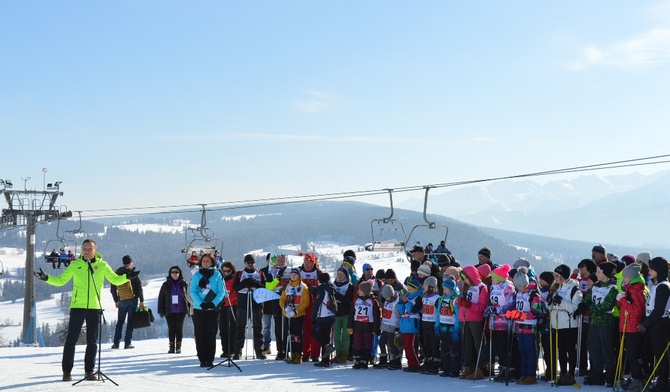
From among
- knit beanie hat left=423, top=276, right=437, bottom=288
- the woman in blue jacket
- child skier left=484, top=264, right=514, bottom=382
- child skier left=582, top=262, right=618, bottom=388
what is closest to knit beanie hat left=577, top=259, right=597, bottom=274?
child skier left=582, top=262, right=618, bottom=388

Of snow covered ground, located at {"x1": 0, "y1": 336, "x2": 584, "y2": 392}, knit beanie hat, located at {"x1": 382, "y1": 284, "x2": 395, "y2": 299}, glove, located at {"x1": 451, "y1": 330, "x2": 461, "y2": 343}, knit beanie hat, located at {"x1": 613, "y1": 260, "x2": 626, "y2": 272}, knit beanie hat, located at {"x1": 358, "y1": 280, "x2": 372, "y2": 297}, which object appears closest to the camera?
snow covered ground, located at {"x1": 0, "y1": 336, "x2": 584, "y2": 392}

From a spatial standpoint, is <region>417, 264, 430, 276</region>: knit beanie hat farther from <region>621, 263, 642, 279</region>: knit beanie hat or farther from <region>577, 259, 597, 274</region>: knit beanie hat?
<region>621, 263, 642, 279</region>: knit beanie hat

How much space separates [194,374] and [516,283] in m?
5.47

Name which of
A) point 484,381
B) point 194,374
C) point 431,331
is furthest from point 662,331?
point 194,374

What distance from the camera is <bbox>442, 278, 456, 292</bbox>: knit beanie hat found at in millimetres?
12781

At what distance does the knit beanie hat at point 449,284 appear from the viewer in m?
12.8

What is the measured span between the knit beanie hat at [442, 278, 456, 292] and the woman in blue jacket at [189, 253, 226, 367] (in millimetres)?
3847

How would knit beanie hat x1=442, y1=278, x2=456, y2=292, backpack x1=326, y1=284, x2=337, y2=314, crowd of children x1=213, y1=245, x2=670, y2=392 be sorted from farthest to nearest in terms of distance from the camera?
backpack x1=326, y1=284, x2=337, y2=314 → knit beanie hat x1=442, y1=278, x2=456, y2=292 → crowd of children x1=213, y1=245, x2=670, y2=392

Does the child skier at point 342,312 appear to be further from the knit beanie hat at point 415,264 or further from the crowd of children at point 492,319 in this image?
the knit beanie hat at point 415,264

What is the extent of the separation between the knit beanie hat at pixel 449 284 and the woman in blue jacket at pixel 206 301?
12.6 feet

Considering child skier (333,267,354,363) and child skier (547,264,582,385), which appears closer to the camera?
child skier (547,264,582,385)

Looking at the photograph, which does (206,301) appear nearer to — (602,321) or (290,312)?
(290,312)

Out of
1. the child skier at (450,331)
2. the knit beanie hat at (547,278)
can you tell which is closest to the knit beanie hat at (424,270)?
the child skier at (450,331)

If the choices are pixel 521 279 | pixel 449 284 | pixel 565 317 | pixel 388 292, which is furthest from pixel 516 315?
pixel 388 292
